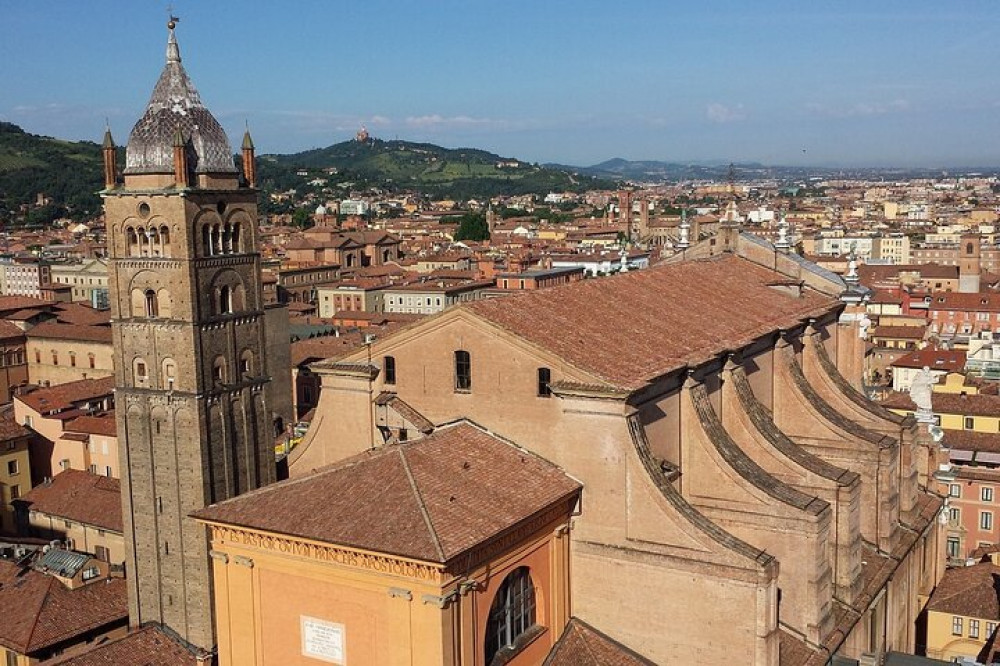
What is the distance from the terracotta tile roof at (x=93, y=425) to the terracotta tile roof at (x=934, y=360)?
4599cm

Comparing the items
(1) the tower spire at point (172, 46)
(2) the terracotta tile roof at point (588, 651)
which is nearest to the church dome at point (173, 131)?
(1) the tower spire at point (172, 46)

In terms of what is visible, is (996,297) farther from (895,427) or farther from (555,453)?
(555,453)

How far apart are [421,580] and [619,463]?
540 cm

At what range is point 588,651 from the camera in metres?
22.6

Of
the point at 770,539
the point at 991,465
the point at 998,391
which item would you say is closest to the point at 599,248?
the point at 998,391

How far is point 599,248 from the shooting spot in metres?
138

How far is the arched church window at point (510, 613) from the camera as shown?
20750 mm

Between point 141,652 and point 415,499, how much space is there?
43.1 ft

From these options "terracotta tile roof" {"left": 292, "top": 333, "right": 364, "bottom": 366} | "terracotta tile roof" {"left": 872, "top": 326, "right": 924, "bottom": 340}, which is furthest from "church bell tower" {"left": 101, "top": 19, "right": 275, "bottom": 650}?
"terracotta tile roof" {"left": 872, "top": 326, "right": 924, "bottom": 340}

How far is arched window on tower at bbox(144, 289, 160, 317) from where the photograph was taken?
3050 cm

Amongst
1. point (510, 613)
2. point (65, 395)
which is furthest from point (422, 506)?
point (65, 395)

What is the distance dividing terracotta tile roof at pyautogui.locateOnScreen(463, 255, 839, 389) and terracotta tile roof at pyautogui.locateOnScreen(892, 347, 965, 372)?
30775 millimetres

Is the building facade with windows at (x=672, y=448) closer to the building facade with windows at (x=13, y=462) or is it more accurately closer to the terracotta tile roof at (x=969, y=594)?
the terracotta tile roof at (x=969, y=594)

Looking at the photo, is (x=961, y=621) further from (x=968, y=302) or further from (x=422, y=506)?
(x=968, y=302)
